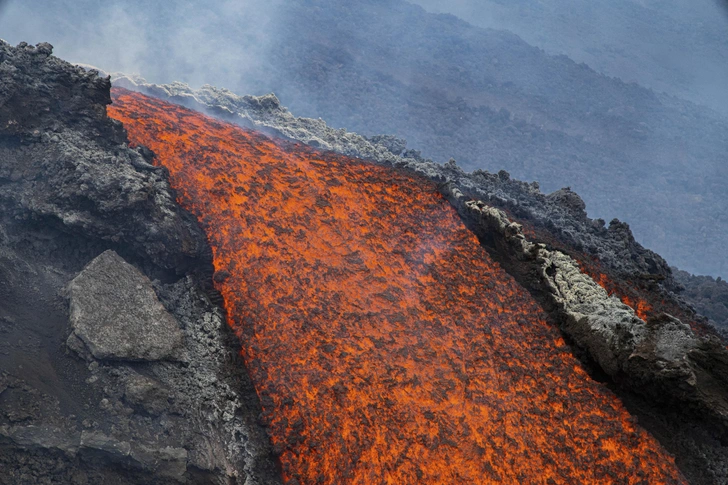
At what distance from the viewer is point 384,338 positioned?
4.82 metres

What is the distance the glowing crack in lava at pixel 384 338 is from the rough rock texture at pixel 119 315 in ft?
2.05

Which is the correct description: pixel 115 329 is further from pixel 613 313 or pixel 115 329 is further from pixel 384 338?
pixel 613 313

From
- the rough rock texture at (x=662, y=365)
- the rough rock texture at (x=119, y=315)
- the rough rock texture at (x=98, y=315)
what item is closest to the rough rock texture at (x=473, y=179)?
the rough rock texture at (x=662, y=365)

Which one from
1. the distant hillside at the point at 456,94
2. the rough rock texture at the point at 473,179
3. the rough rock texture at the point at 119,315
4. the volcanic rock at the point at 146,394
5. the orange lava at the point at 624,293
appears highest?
the distant hillside at the point at 456,94

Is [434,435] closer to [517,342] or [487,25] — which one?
[517,342]

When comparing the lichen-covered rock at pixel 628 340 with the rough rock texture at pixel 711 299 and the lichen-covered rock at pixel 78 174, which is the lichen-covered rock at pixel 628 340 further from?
the rough rock texture at pixel 711 299

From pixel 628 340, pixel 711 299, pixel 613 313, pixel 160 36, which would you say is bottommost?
pixel 628 340

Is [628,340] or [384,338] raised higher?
[628,340]

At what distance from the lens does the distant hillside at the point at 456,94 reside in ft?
71.8

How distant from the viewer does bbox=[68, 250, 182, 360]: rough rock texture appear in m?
4.50

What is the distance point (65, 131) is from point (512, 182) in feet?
21.6

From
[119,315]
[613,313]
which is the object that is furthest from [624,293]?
[119,315]

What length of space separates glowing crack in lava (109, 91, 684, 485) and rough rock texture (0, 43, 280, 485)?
31 cm

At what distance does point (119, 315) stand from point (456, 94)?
2452 cm
